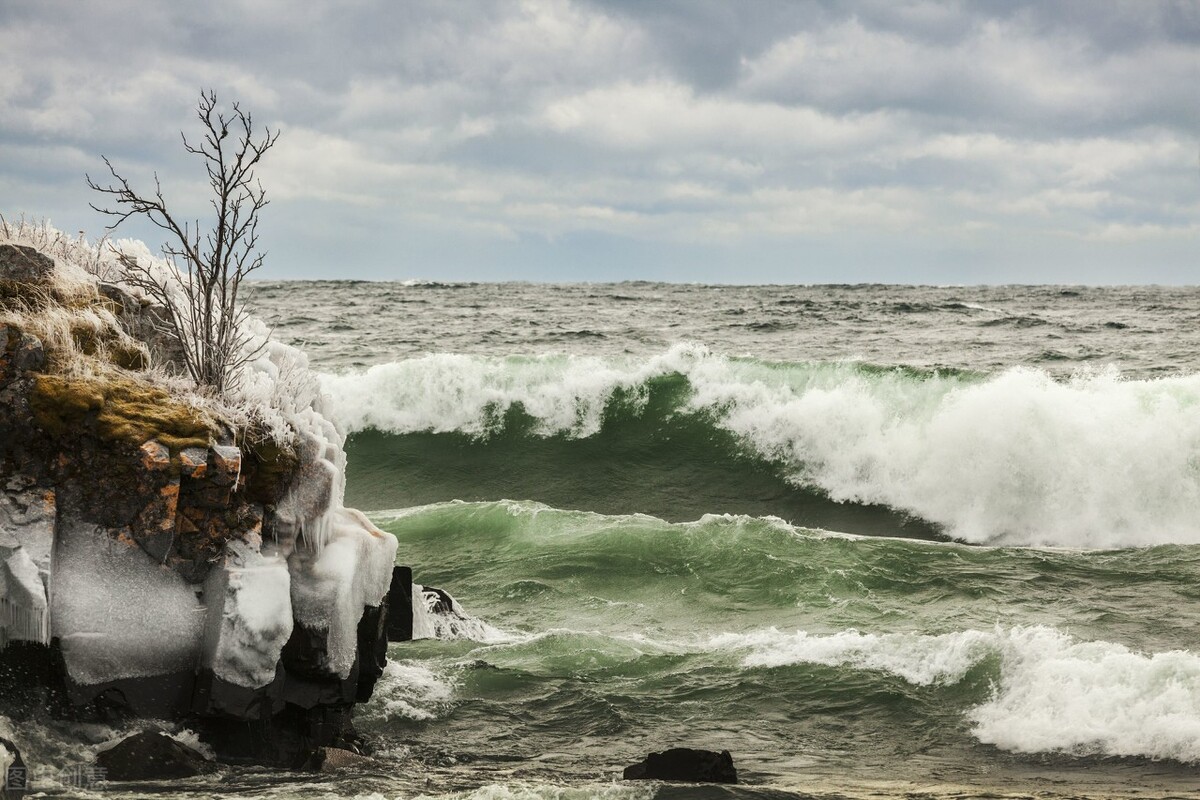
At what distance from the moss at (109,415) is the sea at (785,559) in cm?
191

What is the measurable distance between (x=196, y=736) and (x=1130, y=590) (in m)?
9.42

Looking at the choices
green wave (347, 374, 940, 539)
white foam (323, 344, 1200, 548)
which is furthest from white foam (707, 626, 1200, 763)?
green wave (347, 374, 940, 539)

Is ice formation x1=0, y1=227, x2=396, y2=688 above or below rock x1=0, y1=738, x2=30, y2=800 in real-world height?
above

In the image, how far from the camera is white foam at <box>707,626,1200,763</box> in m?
7.92

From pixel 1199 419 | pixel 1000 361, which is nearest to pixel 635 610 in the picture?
pixel 1199 419

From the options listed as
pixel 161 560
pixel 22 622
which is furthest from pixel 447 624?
pixel 22 622

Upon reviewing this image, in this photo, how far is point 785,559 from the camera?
13359mm

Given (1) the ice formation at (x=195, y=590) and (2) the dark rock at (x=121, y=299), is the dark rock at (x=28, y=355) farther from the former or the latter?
(2) the dark rock at (x=121, y=299)

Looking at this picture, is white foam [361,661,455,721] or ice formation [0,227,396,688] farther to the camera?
white foam [361,661,455,721]

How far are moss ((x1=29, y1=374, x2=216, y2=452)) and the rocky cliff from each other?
0.01 meters

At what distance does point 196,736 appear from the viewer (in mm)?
7016

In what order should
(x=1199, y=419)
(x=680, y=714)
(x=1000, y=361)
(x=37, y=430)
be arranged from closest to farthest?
(x=37, y=430) → (x=680, y=714) → (x=1199, y=419) → (x=1000, y=361)

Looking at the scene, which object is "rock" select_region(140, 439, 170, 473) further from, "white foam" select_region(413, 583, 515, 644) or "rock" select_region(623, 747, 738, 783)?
"white foam" select_region(413, 583, 515, 644)

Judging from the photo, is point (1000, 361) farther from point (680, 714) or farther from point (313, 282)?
point (313, 282)
